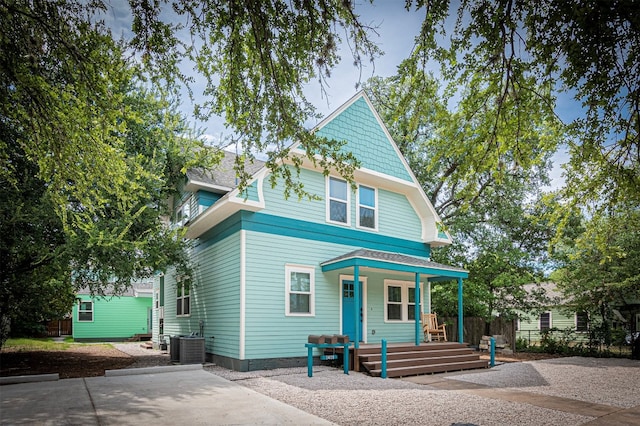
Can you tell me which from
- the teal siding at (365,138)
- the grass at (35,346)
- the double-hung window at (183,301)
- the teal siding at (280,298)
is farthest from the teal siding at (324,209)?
the grass at (35,346)

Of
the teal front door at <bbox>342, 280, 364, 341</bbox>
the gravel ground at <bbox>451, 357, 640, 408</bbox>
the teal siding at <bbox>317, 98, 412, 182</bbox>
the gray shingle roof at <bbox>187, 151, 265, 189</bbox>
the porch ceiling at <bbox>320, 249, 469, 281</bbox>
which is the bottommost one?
the gravel ground at <bbox>451, 357, 640, 408</bbox>

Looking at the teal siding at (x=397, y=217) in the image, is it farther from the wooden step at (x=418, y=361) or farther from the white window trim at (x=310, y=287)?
the wooden step at (x=418, y=361)

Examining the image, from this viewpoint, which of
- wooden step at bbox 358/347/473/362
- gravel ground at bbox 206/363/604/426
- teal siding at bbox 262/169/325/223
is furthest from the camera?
teal siding at bbox 262/169/325/223

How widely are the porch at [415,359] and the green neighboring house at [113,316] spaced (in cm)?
1788

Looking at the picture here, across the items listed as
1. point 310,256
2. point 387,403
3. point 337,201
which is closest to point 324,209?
point 337,201

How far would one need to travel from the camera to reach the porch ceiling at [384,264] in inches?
476

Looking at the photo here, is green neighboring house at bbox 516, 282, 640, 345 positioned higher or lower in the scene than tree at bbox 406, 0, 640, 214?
lower

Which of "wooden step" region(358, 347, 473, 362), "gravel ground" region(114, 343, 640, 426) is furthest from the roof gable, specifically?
"gravel ground" region(114, 343, 640, 426)

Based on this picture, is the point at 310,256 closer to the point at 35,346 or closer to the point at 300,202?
the point at 300,202

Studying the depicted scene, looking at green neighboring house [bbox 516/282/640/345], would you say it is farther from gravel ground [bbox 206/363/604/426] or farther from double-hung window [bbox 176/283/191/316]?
double-hung window [bbox 176/283/191/316]

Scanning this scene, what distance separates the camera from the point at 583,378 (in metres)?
11.4

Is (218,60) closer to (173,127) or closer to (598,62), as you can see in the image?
(598,62)

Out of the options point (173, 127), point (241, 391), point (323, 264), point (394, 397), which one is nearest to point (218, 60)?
point (241, 391)

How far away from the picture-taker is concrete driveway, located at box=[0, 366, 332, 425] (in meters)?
6.34
